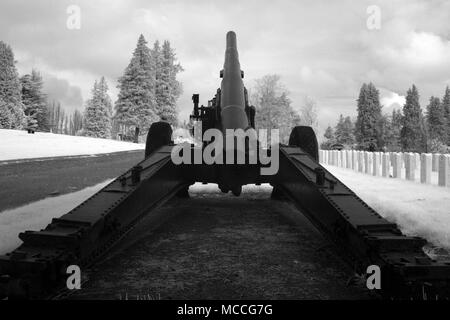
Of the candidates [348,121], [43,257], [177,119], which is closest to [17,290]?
[43,257]

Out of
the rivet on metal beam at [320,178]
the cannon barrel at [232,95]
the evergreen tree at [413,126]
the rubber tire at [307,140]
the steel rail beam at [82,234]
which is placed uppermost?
the evergreen tree at [413,126]

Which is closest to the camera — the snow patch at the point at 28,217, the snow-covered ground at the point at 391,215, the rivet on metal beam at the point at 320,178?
the snow patch at the point at 28,217

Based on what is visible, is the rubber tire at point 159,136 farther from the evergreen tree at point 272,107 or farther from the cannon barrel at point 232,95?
the evergreen tree at point 272,107

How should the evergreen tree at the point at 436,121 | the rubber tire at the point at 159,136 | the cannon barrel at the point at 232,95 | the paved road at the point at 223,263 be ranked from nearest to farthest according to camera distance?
the paved road at the point at 223,263 < the cannon barrel at the point at 232,95 < the rubber tire at the point at 159,136 < the evergreen tree at the point at 436,121

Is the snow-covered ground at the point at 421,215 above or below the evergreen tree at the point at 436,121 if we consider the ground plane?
below

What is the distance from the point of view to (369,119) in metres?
66.1

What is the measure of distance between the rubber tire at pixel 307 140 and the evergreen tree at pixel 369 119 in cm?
6244

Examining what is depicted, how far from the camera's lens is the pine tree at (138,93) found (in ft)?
183

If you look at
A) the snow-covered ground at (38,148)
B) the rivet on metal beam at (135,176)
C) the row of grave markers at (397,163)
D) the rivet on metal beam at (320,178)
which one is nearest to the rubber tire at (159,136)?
the rivet on metal beam at (135,176)

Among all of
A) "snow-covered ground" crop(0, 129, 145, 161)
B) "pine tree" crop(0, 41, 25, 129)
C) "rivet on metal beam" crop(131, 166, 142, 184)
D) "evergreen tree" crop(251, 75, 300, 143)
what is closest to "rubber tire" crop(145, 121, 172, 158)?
"rivet on metal beam" crop(131, 166, 142, 184)

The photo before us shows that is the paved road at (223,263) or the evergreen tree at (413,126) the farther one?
the evergreen tree at (413,126)

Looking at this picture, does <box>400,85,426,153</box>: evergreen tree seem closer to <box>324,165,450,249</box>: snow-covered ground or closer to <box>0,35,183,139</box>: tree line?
<box>0,35,183,139</box>: tree line

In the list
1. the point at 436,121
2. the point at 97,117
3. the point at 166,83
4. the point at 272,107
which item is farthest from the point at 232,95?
the point at 436,121

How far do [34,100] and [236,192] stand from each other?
74.6m
